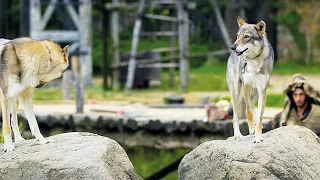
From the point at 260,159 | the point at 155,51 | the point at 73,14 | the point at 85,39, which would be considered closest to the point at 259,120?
the point at 260,159

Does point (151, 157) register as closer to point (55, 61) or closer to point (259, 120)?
point (55, 61)

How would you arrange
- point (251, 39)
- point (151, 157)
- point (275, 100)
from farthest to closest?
point (275, 100) → point (151, 157) → point (251, 39)

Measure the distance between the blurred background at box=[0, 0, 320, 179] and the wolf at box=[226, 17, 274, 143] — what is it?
6.76 metres

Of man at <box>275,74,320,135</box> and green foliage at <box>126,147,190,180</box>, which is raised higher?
man at <box>275,74,320,135</box>

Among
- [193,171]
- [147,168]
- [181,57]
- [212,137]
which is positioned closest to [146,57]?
[181,57]

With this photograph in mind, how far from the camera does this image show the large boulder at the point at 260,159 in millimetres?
10781

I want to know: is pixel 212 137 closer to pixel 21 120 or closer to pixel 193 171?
pixel 21 120

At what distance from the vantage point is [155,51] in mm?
27750

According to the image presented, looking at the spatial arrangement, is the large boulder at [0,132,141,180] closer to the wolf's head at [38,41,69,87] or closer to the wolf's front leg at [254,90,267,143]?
the wolf's head at [38,41,69,87]

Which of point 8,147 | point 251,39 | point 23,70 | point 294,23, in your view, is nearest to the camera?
point 251,39

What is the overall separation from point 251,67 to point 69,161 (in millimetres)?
2271

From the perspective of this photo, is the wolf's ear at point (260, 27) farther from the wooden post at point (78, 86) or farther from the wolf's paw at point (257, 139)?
the wooden post at point (78, 86)

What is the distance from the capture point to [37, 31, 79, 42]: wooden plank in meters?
26.7

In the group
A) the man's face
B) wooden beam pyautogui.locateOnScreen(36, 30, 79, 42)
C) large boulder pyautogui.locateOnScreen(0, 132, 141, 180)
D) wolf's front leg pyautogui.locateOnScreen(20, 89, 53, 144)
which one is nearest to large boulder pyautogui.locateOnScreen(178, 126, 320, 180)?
large boulder pyautogui.locateOnScreen(0, 132, 141, 180)
